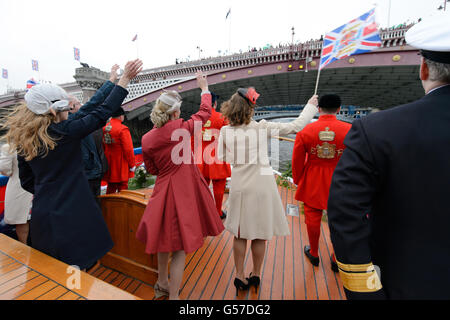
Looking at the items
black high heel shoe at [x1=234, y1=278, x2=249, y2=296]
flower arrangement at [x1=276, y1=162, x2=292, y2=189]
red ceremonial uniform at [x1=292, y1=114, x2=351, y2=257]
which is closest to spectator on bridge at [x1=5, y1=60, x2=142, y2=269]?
black high heel shoe at [x1=234, y1=278, x2=249, y2=296]

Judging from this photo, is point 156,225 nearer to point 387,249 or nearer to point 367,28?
point 387,249

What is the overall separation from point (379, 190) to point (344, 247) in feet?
0.89

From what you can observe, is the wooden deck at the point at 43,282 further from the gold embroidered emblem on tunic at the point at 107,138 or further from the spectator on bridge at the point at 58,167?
the gold embroidered emblem on tunic at the point at 107,138

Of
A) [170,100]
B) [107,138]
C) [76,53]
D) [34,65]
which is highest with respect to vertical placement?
[76,53]

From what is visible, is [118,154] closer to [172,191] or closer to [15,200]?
[15,200]

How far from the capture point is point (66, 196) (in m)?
1.42

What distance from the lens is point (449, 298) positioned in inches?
27.8

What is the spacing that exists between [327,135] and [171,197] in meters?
1.76

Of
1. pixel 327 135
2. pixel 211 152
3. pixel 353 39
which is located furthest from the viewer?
pixel 211 152

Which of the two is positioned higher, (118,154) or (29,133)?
(29,133)

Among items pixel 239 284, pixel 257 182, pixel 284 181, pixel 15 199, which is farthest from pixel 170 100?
pixel 284 181

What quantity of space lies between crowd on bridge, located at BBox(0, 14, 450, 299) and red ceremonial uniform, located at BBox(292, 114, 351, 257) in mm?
12

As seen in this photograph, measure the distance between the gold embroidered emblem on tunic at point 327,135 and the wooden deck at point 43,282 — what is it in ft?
7.15
